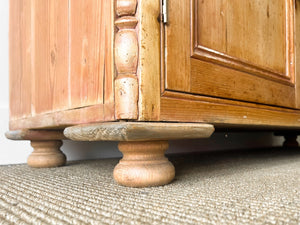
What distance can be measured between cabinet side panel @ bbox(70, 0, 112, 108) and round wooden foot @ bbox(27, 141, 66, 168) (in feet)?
0.85

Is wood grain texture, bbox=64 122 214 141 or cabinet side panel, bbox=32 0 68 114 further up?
cabinet side panel, bbox=32 0 68 114

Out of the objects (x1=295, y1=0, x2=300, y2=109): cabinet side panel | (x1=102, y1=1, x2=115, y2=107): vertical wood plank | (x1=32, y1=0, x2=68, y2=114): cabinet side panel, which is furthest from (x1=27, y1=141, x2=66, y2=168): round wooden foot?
(x1=295, y1=0, x2=300, y2=109): cabinet side panel

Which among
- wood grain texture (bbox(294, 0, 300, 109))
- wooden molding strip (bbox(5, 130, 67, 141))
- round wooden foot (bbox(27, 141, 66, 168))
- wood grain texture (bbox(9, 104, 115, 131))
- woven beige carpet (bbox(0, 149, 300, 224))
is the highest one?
wood grain texture (bbox(294, 0, 300, 109))

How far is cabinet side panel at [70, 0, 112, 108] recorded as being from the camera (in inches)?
19.5

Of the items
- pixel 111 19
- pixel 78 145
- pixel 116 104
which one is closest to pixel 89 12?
pixel 111 19

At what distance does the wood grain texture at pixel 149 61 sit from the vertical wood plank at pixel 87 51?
0.07 m

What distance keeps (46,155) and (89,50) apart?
36 centimetres

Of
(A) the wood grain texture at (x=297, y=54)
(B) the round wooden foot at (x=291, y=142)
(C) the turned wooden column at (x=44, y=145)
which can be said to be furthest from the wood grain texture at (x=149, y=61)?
(B) the round wooden foot at (x=291, y=142)

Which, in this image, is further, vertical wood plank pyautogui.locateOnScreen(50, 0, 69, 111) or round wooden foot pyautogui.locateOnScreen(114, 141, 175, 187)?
vertical wood plank pyautogui.locateOnScreen(50, 0, 69, 111)

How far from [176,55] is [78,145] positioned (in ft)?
1.98

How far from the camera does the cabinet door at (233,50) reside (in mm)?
519

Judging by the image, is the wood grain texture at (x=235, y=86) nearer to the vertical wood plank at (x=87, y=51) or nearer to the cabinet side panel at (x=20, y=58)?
the vertical wood plank at (x=87, y=51)

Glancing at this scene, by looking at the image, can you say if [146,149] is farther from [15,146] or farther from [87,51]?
[15,146]

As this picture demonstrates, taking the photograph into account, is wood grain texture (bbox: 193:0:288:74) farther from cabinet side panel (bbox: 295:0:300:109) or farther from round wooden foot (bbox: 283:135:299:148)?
round wooden foot (bbox: 283:135:299:148)
